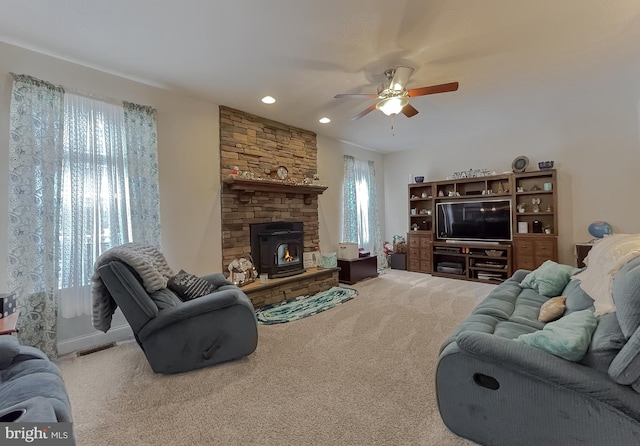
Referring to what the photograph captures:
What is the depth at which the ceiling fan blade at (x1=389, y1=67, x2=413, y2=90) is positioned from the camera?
9.30 ft

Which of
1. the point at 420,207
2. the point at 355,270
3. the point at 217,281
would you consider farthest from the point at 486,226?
the point at 217,281

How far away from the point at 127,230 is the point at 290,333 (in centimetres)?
203

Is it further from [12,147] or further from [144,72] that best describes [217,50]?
[12,147]

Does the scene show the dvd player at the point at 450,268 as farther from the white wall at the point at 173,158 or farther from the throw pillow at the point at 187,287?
the throw pillow at the point at 187,287

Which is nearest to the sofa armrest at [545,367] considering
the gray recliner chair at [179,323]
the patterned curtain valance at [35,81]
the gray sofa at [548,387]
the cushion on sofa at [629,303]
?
the gray sofa at [548,387]

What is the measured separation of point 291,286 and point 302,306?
1.56 ft

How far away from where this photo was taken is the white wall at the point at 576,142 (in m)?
3.83

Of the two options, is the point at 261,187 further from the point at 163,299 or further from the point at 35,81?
the point at 35,81

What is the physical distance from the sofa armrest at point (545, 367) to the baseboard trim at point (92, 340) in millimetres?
3292

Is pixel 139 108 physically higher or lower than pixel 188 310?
higher

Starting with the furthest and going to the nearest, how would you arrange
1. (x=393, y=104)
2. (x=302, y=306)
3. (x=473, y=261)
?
(x=473, y=261) < (x=302, y=306) < (x=393, y=104)

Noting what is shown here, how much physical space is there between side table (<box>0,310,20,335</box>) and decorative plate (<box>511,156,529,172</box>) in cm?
653

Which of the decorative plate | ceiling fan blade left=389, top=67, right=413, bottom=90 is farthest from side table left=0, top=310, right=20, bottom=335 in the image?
the decorative plate

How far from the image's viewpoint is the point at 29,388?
4.31 feet
